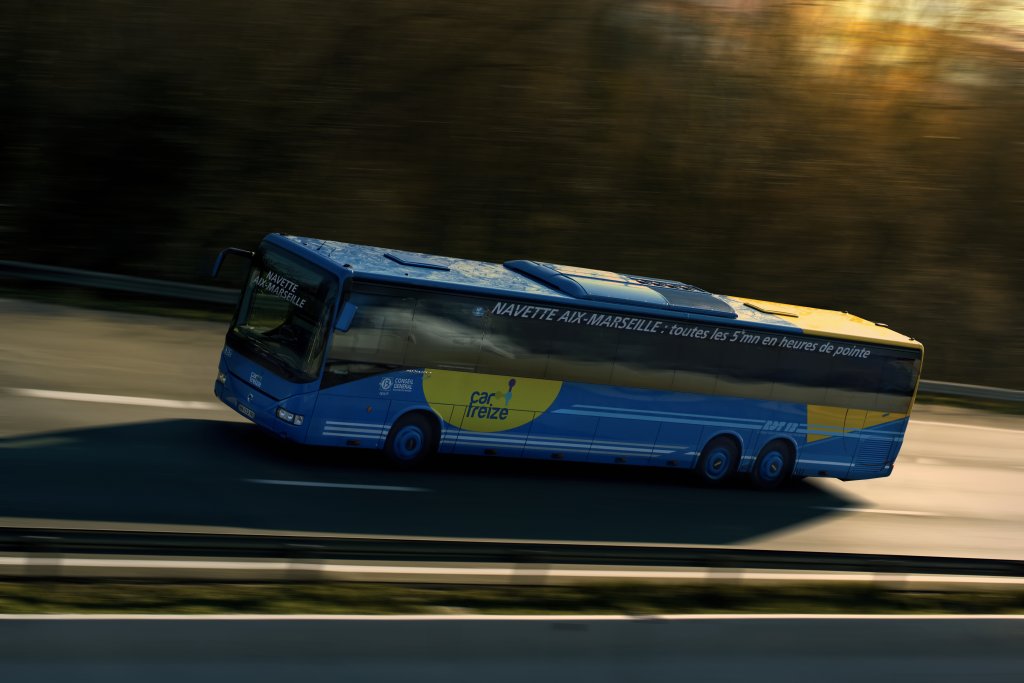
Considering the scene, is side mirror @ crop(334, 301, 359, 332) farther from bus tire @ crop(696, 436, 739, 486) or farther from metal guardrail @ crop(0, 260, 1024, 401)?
metal guardrail @ crop(0, 260, 1024, 401)

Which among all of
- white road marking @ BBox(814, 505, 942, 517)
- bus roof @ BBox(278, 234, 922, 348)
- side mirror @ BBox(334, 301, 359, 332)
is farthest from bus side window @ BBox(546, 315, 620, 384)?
white road marking @ BBox(814, 505, 942, 517)

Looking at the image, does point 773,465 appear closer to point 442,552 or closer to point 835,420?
point 835,420

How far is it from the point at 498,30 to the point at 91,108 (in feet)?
28.4

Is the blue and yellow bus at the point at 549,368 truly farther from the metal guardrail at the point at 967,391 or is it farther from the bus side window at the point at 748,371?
the metal guardrail at the point at 967,391

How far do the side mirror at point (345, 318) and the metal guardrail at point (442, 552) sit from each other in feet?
10.3

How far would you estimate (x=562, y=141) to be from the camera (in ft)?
84.2

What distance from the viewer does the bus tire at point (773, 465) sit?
48.8ft

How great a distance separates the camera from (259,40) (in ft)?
→ 77.6

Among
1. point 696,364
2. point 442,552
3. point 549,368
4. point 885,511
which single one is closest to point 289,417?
point 549,368

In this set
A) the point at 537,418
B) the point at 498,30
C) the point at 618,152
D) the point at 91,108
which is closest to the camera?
the point at 537,418

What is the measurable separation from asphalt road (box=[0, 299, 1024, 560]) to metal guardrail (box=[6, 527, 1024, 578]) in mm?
1644

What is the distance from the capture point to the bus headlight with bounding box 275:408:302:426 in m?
11.9
